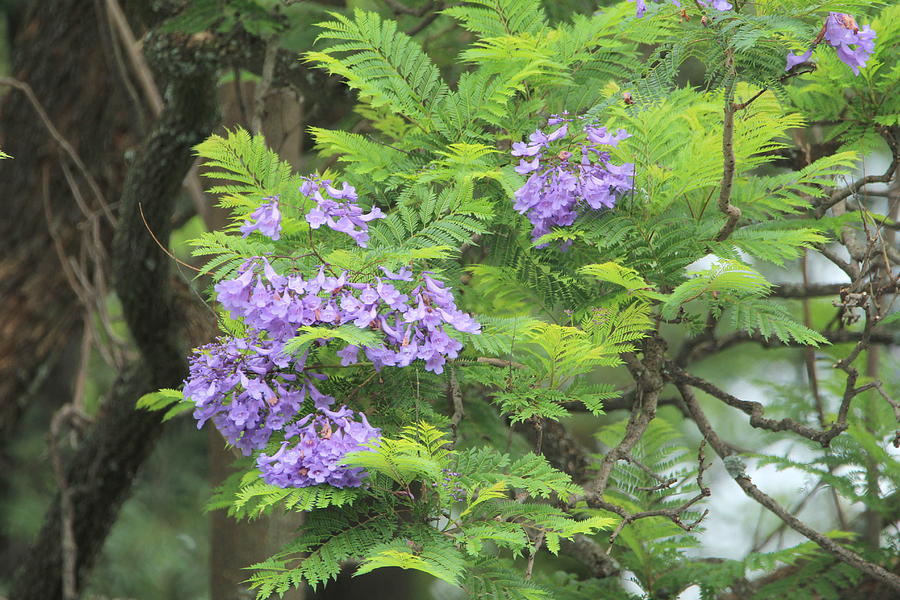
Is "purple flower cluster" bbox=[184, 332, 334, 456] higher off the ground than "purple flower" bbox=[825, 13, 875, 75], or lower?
lower

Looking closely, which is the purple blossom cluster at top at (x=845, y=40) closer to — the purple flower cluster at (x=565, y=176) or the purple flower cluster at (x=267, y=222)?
the purple flower cluster at (x=565, y=176)

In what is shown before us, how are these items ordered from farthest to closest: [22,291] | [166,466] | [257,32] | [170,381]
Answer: [166,466], [22,291], [170,381], [257,32]

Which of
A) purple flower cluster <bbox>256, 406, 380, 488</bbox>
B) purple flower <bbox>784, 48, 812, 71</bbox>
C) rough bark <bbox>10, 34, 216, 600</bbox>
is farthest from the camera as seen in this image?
rough bark <bbox>10, 34, 216, 600</bbox>

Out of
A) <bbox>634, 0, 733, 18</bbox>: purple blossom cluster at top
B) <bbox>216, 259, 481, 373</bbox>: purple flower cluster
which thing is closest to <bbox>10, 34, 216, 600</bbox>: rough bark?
<bbox>216, 259, 481, 373</bbox>: purple flower cluster

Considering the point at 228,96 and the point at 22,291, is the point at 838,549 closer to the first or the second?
the point at 228,96

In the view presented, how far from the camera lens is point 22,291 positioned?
4.77 m

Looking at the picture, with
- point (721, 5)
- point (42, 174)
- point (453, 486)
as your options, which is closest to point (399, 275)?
point (453, 486)

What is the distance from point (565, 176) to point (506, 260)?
324 mm

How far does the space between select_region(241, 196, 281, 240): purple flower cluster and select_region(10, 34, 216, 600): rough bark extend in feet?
2.83

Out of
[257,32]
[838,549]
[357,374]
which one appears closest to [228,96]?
[257,32]

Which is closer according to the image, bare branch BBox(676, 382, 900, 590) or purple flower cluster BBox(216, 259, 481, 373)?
purple flower cluster BBox(216, 259, 481, 373)

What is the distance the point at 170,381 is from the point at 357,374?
73.2 inches

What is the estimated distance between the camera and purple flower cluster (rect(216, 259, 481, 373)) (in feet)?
6.17

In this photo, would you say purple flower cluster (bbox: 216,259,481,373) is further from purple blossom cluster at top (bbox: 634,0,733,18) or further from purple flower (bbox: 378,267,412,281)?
purple blossom cluster at top (bbox: 634,0,733,18)
